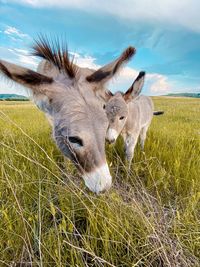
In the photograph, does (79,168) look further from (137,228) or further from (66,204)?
(137,228)

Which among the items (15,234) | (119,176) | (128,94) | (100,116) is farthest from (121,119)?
(15,234)

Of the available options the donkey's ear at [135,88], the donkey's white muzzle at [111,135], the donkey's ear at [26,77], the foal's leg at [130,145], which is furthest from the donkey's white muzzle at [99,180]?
the donkey's ear at [135,88]

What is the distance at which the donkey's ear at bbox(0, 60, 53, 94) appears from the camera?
2.28 meters

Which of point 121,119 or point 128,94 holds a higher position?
point 128,94

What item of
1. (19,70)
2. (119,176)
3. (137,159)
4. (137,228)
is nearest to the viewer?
(137,228)

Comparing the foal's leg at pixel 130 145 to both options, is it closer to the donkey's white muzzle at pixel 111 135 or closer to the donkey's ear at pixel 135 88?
the donkey's white muzzle at pixel 111 135

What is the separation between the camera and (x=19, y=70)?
2.36 metres

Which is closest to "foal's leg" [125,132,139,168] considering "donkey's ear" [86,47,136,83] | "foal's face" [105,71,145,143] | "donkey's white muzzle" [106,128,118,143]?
"foal's face" [105,71,145,143]

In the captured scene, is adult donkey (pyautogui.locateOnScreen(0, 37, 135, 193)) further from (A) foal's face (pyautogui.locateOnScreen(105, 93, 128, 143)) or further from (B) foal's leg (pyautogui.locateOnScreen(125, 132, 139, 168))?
(B) foal's leg (pyautogui.locateOnScreen(125, 132, 139, 168))

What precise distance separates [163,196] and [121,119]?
213 cm

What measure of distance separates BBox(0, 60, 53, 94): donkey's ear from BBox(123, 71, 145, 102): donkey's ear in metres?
2.24

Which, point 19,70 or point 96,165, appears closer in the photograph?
point 96,165

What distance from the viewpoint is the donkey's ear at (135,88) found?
446 centimetres

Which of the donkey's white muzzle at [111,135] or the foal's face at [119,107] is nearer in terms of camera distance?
the donkey's white muzzle at [111,135]
